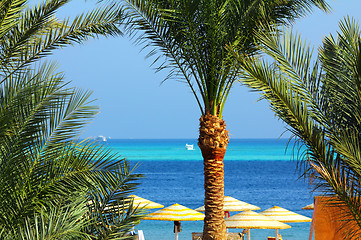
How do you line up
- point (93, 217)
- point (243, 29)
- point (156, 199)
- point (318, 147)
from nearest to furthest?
point (93, 217)
point (318, 147)
point (243, 29)
point (156, 199)

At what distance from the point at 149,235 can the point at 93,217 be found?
76.9ft

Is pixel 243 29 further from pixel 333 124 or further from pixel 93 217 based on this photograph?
pixel 93 217

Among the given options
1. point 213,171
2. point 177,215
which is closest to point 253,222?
point 177,215

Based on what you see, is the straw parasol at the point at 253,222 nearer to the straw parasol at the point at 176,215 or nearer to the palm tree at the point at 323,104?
the straw parasol at the point at 176,215

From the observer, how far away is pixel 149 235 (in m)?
30.3

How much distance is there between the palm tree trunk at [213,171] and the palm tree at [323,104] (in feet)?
11.3

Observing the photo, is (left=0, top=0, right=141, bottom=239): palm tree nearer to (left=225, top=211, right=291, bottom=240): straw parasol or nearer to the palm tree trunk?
the palm tree trunk

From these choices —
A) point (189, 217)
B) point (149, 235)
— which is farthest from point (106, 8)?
point (149, 235)

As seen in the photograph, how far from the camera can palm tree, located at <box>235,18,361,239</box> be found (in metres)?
7.80

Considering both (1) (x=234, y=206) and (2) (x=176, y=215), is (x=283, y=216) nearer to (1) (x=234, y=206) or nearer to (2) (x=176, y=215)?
(1) (x=234, y=206)

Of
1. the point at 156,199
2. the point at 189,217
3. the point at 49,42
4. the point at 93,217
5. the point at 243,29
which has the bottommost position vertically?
the point at 156,199

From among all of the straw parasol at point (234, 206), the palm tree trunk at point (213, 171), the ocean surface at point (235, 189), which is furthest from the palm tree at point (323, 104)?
the ocean surface at point (235, 189)

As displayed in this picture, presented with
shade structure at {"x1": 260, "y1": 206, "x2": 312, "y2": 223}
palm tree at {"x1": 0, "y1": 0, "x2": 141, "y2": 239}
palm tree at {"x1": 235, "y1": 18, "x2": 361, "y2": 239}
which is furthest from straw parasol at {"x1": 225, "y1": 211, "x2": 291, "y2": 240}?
palm tree at {"x1": 0, "y1": 0, "x2": 141, "y2": 239}

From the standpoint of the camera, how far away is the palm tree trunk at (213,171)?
11.8m
